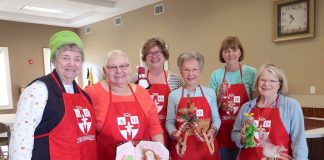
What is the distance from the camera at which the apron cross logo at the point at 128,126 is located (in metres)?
1.58

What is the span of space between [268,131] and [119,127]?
945 millimetres

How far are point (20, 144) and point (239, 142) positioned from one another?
4.36 feet

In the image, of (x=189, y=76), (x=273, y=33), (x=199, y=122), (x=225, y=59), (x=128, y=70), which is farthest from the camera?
(x=273, y=33)

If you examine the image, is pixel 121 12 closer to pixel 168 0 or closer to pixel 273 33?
pixel 168 0

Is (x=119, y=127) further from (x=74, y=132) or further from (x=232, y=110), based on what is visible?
(x=232, y=110)

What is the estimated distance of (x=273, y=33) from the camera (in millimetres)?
4098

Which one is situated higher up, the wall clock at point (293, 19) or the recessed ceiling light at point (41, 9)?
the recessed ceiling light at point (41, 9)

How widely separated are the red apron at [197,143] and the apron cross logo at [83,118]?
68 cm

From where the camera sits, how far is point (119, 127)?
5.18ft

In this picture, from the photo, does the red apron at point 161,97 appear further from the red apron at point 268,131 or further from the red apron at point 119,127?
the red apron at point 268,131

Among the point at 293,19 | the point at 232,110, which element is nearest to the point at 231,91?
the point at 232,110

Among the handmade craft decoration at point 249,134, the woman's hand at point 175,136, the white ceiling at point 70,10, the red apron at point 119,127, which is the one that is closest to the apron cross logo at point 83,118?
the red apron at point 119,127

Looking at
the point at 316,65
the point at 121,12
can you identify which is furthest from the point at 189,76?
the point at 121,12

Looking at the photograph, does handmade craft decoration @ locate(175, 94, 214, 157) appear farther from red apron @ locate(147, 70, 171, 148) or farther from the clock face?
the clock face
